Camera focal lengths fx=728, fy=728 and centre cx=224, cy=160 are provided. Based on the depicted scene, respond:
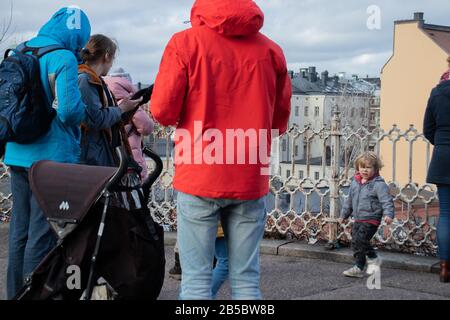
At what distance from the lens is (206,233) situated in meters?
3.55

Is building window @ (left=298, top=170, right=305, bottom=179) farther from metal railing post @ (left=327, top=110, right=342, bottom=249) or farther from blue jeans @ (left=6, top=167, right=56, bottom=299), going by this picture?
blue jeans @ (left=6, top=167, right=56, bottom=299)

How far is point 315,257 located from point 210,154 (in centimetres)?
362

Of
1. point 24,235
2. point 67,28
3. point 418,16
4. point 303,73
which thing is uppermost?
point 418,16

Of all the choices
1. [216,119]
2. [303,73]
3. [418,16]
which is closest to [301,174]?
[216,119]

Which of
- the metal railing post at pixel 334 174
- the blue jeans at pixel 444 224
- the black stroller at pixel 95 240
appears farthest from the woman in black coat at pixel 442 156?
the black stroller at pixel 95 240

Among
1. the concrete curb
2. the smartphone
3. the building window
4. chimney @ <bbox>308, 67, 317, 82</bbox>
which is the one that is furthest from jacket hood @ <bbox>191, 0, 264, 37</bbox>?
chimney @ <bbox>308, 67, 317, 82</bbox>

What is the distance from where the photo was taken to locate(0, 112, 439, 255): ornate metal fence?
682cm

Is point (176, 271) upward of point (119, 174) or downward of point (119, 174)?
downward

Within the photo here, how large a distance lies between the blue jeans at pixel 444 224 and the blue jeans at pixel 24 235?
313 centimetres

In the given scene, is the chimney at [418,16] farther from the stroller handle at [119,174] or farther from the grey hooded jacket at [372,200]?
the stroller handle at [119,174]

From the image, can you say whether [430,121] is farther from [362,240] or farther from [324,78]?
[324,78]

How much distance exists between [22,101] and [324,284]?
288 cm

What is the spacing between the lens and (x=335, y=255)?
265 inches
